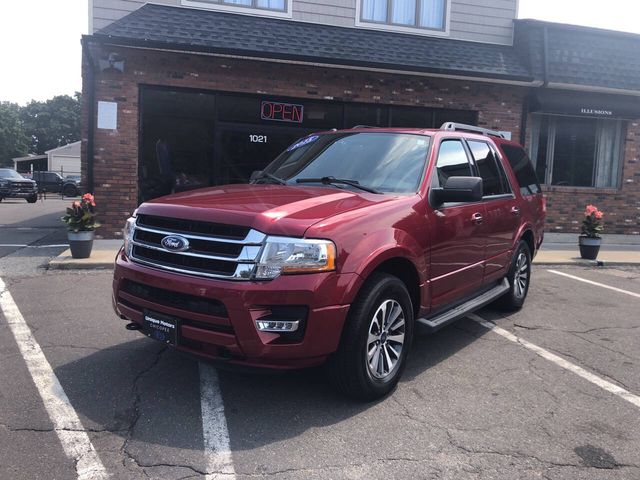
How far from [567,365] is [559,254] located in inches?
275

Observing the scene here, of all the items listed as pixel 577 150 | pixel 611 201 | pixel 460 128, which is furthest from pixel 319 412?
pixel 611 201

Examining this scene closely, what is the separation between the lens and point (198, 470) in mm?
2855

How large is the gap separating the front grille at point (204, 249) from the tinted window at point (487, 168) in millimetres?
2888

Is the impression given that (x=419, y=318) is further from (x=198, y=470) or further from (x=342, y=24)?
(x=342, y=24)

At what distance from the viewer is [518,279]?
6352 mm

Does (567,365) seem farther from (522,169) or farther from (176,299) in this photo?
(176,299)

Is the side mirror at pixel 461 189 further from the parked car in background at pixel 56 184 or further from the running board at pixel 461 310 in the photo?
the parked car in background at pixel 56 184

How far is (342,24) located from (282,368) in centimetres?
1047

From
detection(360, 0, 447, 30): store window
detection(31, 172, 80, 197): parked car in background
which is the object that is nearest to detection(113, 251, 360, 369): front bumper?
detection(360, 0, 447, 30): store window

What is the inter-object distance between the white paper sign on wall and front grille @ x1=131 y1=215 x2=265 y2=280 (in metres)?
7.37

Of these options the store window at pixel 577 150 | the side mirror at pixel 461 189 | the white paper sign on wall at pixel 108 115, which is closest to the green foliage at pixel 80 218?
the white paper sign on wall at pixel 108 115

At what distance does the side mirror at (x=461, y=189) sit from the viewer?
411cm

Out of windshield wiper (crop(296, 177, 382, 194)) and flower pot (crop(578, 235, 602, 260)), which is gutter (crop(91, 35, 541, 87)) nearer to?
flower pot (crop(578, 235, 602, 260))

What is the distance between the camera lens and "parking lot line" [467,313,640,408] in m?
4.07
